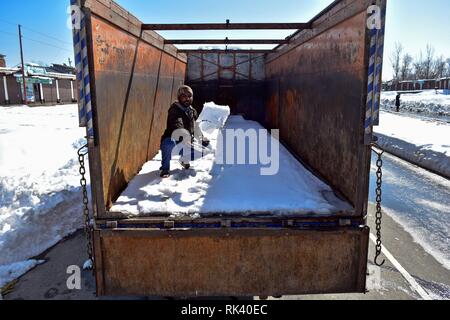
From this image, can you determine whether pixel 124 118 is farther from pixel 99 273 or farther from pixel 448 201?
pixel 448 201

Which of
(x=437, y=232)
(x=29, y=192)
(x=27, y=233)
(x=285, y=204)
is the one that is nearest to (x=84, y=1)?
(x=285, y=204)

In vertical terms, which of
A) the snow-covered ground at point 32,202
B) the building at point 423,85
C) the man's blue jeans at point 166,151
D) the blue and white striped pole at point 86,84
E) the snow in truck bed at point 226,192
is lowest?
the snow-covered ground at point 32,202

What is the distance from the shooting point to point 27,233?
5.58 m

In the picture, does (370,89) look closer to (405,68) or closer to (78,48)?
(78,48)

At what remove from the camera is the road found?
4141mm

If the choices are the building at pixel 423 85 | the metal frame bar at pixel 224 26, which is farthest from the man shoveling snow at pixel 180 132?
the building at pixel 423 85

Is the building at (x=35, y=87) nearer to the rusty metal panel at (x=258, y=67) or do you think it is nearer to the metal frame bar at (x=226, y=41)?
the rusty metal panel at (x=258, y=67)

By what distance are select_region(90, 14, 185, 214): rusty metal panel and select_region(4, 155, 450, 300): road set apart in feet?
4.87

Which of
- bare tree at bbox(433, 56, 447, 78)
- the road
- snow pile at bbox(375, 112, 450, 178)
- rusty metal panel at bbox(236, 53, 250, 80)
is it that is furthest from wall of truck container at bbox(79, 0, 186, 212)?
bare tree at bbox(433, 56, 447, 78)

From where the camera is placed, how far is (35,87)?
4200 cm

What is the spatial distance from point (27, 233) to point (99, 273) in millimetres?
3103

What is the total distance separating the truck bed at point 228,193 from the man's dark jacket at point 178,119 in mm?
641

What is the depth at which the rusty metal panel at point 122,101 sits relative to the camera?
334 centimetres

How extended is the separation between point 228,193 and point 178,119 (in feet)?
5.50
